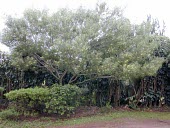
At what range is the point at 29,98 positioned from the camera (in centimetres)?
827

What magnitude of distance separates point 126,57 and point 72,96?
2.33 metres

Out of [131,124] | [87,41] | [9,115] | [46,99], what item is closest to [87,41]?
[87,41]

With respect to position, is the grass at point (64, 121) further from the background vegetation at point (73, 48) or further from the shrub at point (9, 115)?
the background vegetation at point (73, 48)

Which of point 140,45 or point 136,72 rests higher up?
point 140,45

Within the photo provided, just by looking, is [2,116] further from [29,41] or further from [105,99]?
[105,99]

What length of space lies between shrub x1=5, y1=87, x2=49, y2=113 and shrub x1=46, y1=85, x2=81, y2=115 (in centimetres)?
24

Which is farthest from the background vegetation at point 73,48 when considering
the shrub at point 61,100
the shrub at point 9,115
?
the shrub at point 9,115

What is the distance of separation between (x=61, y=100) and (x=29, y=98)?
109 centimetres

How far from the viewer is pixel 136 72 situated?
8.33 meters

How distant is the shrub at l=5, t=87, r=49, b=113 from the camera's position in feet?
26.6

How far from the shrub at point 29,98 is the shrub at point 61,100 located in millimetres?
238

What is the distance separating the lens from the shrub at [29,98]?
812 cm

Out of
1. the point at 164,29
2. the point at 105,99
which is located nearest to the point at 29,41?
the point at 105,99

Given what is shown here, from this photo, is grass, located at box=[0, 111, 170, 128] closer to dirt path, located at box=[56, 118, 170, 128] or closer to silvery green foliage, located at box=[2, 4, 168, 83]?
dirt path, located at box=[56, 118, 170, 128]
